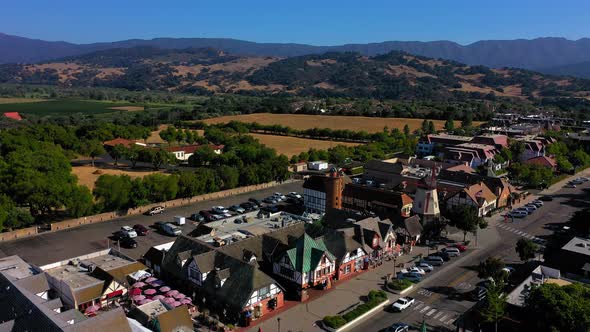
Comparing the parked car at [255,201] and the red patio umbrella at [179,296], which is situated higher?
the red patio umbrella at [179,296]

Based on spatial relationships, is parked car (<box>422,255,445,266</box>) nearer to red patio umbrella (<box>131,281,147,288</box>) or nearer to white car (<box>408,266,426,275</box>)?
white car (<box>408,266,426,275</box>)

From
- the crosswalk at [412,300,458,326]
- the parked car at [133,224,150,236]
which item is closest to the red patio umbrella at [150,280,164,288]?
the parked car at [133,224,150,236]

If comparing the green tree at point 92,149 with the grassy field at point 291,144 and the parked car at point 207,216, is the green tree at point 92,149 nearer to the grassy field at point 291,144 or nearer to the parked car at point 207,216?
the grassy field at point 291,144

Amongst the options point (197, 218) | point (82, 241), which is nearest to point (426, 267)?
point (197, 218)

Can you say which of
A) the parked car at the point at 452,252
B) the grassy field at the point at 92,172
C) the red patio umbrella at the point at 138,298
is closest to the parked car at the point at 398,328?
the parked car at the point at 452,252

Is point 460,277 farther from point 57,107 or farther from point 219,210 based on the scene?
point 57,107

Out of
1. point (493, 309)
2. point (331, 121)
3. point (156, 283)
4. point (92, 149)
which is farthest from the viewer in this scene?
point (331, 121)

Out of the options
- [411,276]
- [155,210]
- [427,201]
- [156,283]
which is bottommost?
[155,210]
